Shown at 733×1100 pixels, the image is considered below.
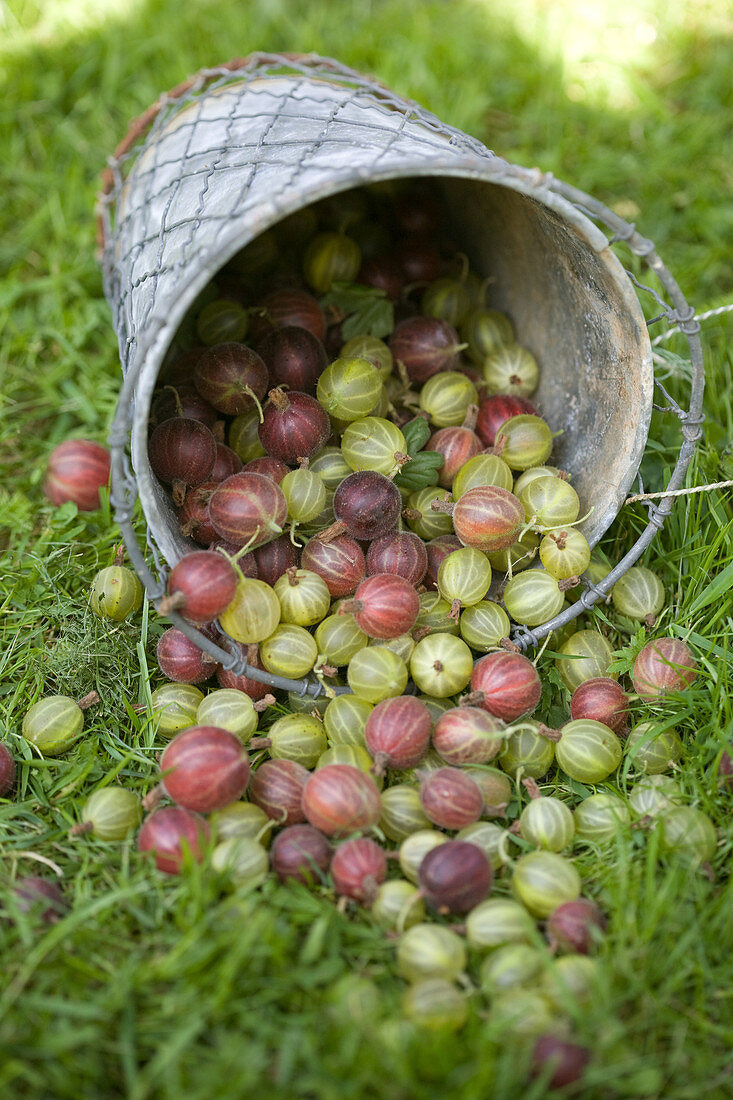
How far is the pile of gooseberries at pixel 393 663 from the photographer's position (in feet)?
6.22

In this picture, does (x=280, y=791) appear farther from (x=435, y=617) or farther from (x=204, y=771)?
(x=435, y=617)

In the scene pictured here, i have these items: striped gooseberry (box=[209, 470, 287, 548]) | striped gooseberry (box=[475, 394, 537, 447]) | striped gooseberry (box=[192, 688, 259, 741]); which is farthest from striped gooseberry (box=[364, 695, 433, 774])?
striped gooseberry (box=[475, 394, 537, 447])

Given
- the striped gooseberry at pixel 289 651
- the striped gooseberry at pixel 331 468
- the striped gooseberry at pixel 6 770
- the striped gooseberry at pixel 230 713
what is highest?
the striped gooseberry at pixel 331 468

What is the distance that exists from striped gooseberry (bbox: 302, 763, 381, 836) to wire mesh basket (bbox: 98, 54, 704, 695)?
397 mm

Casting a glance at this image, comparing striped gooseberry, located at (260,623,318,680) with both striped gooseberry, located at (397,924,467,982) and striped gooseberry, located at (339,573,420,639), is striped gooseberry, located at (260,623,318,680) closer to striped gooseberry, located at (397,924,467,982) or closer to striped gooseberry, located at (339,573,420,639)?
striped gooseberry, located at (339,573,420,639)

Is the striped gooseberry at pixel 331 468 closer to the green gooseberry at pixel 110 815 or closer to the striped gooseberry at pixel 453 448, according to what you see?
the striped gooseberry at pixel 453 448

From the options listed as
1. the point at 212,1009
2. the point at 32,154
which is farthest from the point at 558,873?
the point at 32,154

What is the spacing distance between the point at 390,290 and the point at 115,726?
186 cm

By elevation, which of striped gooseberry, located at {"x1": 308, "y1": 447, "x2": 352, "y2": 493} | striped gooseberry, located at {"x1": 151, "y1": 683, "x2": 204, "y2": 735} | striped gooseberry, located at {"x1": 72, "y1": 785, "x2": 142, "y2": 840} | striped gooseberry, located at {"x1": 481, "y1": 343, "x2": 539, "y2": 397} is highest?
striped gooseberry, located at {"x1": 481, "y1": 343, "x2": 539, "y2": 397}

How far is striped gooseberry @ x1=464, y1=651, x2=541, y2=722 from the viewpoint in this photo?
2.21 m

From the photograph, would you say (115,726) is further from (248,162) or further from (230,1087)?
(248,162)

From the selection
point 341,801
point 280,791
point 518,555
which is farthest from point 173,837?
point 518,555

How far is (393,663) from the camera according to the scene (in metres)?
2.21

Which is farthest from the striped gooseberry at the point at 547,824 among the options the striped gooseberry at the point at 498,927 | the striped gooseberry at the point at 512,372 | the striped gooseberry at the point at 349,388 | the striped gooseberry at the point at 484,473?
the striped gooseberry at the point at 512,372
